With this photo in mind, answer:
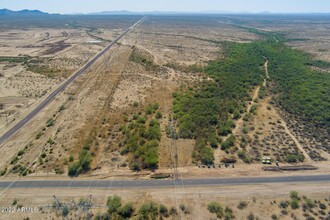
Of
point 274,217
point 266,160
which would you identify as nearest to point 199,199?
point 274,217

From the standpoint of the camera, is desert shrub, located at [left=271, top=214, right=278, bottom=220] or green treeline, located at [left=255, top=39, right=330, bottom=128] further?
green treeline, located at [left=255, top=39, right=330, bottom=128]

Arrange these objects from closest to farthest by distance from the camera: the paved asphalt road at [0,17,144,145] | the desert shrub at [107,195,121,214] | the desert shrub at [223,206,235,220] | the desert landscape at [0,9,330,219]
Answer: the desert shrub at [223,206,235,220]
the desert shrub at [107,195,121,214]
the desert landscape at [0,9,330,219]
the paved asphalt road at [0,17,144,145]

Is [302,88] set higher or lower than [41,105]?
higher

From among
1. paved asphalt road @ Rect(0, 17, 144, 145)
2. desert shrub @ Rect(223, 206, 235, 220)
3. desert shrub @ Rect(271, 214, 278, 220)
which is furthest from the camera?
paved asphalt road @ Rect(0, 17, 144, 145)

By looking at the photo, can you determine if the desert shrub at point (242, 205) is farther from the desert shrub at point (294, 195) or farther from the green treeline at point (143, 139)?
the green treeline at point (143, 139)

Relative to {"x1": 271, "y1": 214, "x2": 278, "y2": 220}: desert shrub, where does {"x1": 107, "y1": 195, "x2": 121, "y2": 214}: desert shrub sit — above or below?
above

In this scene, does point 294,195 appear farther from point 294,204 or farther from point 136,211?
point 136,211

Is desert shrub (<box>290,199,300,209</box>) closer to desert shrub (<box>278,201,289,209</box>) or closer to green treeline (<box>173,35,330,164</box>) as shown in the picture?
desert shrub (<box>278,201,289,209</box>)

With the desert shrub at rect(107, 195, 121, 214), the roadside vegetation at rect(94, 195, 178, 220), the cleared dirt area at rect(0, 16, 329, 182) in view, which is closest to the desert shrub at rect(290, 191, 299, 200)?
the cleared dirt area at rect(0, 16, 329, 182)

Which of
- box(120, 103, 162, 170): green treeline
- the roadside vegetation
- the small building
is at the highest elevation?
box(120, 103, 162, 170): green treeline
